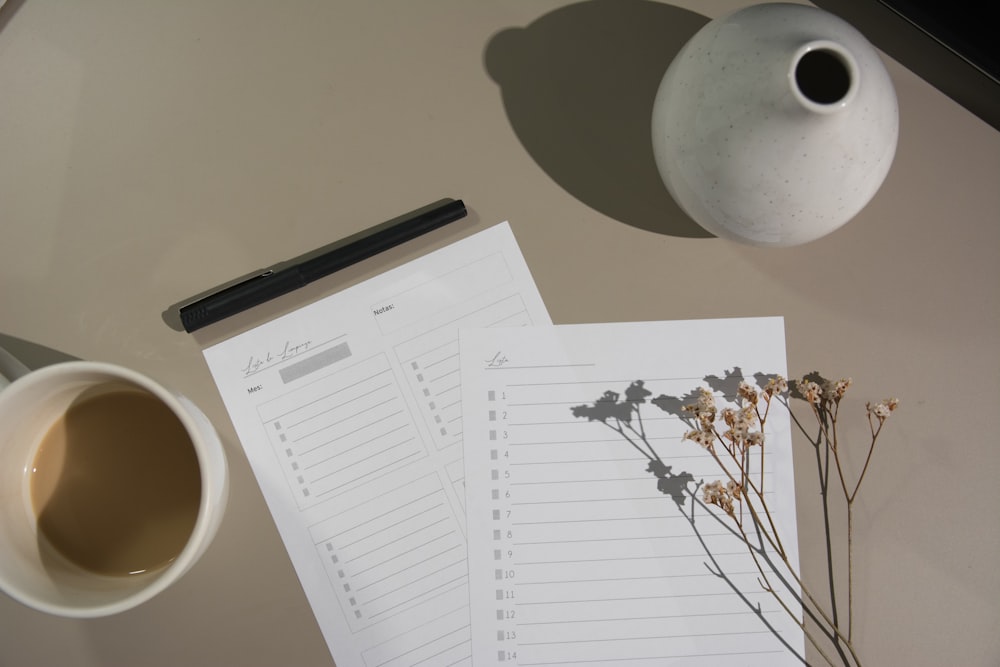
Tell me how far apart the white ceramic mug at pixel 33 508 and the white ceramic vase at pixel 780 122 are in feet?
1.35

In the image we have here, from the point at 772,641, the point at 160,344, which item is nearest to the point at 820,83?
the point at 772,641

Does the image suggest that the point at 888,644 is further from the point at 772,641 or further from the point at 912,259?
the point at 912,259

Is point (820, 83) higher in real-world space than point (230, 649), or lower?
higher

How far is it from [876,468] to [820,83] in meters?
0.36

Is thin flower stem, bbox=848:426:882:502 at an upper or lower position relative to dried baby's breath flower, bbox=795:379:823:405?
lower

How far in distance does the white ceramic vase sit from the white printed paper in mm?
198

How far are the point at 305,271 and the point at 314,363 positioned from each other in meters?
0.08

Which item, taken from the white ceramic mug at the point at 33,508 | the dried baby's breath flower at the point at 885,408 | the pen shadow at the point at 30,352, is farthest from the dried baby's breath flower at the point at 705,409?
the pen shadow at the point at 30,352

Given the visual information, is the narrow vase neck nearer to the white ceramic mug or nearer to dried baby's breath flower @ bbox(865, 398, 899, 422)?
dried baby's breath flower @ bbox(865, 398, 899, 422)

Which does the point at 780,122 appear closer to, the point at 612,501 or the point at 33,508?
the point at 612,501

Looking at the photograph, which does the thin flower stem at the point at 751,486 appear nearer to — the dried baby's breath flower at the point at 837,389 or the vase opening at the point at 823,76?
the dried baby's breath flower at the point at 837,389

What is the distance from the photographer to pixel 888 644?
635mm

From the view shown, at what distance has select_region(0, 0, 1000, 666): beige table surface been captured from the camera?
0.62 metres

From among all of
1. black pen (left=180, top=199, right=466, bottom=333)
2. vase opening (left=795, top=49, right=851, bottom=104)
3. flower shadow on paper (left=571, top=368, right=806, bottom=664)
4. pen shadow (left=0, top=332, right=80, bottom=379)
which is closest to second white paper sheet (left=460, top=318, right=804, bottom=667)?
flower shadow on paper (left=571, top=368, right=806, bottom=664)
